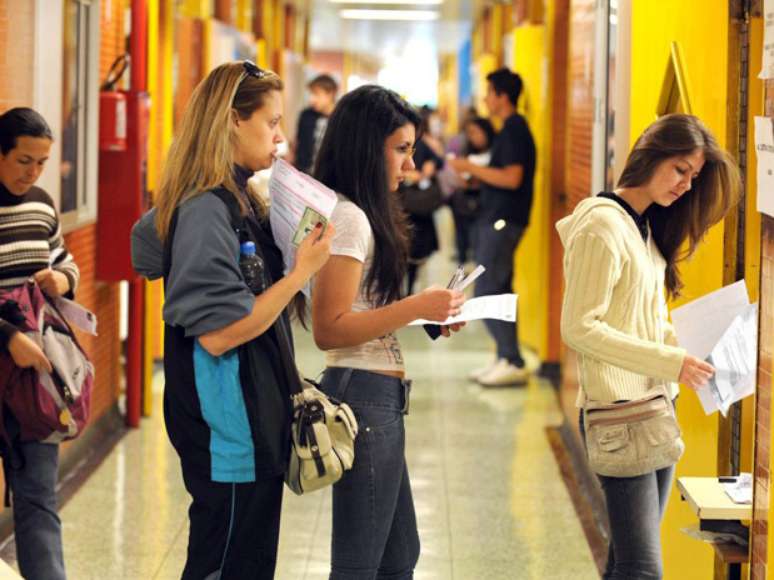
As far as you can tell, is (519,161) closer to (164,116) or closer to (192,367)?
(164,116)

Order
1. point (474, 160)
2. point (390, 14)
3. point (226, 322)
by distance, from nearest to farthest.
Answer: point (226, 322), point (474, 160), point (390, 14)

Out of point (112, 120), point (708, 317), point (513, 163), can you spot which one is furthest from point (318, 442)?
point (513, 163)

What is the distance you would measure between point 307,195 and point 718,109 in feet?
4.42

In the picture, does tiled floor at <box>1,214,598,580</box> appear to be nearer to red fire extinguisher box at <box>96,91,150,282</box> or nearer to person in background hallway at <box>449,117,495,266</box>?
red fire extinguisher box at <box>96,91,150,282</box>

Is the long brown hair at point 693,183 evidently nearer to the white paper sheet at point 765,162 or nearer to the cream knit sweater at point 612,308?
the cream knit sweater at point 612,308

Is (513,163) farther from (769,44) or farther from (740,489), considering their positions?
(769,44)

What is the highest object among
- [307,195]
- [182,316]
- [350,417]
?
[307,195]

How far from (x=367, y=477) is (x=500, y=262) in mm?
5029

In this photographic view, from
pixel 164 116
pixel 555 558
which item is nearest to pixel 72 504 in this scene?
pixel 555 558

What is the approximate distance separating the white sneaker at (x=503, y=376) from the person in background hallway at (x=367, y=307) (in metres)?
4.97

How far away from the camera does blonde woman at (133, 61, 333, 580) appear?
2.55m

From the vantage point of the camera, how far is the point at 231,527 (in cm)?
267

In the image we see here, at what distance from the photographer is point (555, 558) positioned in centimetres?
470

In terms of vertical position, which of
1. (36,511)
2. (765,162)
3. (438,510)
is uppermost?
(765,162)
